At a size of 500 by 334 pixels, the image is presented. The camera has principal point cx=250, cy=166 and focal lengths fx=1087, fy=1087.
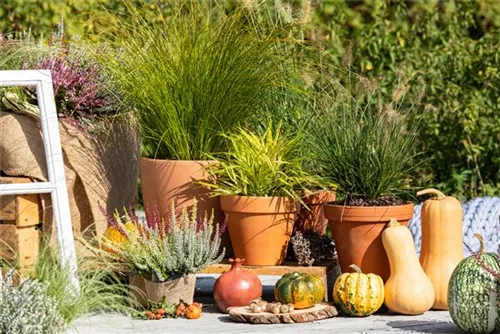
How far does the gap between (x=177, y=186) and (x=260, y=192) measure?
0.39 meters

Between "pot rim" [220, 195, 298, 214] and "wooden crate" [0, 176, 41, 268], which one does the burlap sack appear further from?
"pot rim" [220, 195, 298, 214]

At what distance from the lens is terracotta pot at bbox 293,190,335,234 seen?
5.07 meters

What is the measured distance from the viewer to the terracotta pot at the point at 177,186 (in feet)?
16.3

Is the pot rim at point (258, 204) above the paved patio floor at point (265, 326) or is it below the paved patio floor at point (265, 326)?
above

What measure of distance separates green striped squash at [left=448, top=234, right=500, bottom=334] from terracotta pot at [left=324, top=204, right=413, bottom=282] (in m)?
0.53

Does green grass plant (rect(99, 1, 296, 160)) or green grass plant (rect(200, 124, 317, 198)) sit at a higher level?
green grass plant (rect(99, 1, 296, 160))

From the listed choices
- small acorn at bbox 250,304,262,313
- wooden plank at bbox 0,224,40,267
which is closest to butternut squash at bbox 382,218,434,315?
small acorn at bbox 250,304,262,313

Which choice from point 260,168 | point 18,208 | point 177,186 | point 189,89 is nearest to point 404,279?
point 260,168

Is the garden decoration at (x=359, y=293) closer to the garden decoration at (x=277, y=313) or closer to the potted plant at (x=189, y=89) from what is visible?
the garden decoration at (x=277, y=313)

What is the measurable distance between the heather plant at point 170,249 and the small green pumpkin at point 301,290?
305 mm

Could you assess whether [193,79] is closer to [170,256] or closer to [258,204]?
[258,204]

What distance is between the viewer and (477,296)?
168 inches

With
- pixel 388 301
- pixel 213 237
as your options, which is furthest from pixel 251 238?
pixel 388 301

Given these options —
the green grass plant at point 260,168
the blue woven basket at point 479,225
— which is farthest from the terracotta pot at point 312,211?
the blue woven basket at point 479,225
